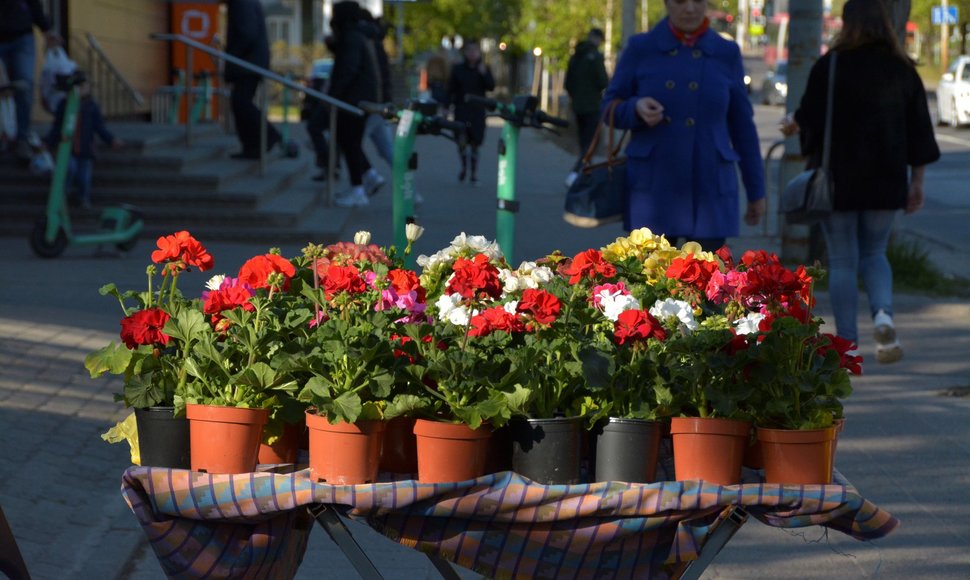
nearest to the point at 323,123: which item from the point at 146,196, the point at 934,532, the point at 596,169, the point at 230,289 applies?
the point at 146,196

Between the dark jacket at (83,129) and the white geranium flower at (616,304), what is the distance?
30.6 ft

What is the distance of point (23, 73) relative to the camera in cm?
1384

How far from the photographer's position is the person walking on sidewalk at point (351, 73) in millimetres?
14680

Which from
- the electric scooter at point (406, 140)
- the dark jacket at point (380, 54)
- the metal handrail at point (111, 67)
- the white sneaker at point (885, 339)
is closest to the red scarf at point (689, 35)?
the electric scooter at point (406, 140)

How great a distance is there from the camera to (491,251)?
381 centimetres

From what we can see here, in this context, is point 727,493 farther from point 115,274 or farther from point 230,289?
point 115,274

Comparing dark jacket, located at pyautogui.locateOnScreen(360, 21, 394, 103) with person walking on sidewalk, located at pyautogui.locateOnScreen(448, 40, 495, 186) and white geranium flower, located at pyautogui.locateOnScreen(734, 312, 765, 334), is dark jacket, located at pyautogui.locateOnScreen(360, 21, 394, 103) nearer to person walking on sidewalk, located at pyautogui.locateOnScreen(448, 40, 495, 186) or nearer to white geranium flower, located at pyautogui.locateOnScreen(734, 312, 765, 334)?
person walking on sidewalk, located at pyautogui.locateOnScreen(448, 40, 495, 186)

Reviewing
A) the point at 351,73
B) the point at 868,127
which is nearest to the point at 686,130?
the point at 868,127

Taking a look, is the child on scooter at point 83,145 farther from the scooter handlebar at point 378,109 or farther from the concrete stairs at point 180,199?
the scooter handlebar at point 378,109

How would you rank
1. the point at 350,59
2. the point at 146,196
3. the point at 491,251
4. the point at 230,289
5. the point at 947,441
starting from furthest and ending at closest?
the point at 350,59, the point at 146,196, the point at 947,441, the point at 491,251, the point at 230,289

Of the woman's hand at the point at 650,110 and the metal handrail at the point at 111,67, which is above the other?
the woman's hand at the point at 650,110

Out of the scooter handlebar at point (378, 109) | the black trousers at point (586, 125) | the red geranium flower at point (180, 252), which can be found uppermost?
the scooter handlebar at point (378, 109)

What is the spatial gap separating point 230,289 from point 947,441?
4.22 metres

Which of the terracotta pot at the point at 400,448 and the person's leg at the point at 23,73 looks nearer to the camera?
the terracotta pot at the point at 400,448
